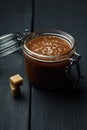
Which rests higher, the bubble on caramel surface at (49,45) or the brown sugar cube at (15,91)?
the bubble on caramel surface at (49,45)

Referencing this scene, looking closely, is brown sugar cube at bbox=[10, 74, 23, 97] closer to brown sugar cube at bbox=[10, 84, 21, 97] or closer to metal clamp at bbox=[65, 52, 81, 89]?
brown sugar cube at bbox=[10, 84, 21, 97]

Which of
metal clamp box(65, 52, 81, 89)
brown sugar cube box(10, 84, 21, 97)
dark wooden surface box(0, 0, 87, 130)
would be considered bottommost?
dark wooden surface box(0, 0, 87, 130)

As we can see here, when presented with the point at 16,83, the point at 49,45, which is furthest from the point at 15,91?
the point at 49,45

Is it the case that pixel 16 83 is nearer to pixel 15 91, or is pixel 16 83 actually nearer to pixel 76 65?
pixel 15 91

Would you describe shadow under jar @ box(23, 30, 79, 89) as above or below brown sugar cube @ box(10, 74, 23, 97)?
above

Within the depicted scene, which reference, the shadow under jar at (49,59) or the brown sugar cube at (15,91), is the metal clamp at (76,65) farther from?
the brown sugar cube at (15,91)

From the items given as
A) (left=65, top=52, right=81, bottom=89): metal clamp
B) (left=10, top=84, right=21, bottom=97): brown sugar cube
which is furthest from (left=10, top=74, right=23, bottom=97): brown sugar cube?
(left=65, top=52, right=81, bottom=89): metal clamp

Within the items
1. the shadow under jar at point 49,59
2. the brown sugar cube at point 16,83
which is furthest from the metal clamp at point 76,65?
the brown sugar cube at point 16,83
